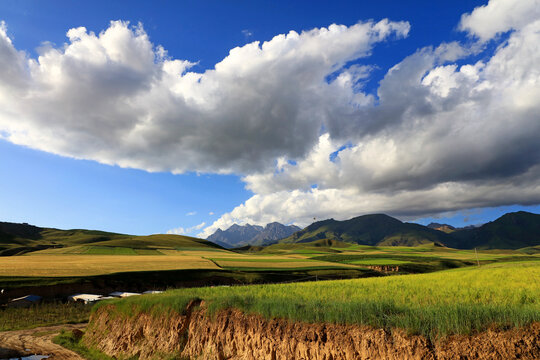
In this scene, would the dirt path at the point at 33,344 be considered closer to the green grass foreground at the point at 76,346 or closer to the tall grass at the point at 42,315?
the green grass foreground at the point at 76,346

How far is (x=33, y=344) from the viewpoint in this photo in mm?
26266

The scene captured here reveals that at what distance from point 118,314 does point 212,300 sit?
36.5 ft

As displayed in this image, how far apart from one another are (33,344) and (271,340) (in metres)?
24.3

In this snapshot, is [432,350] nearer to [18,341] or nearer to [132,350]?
[132,350]

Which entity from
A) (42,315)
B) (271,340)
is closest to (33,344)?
(42,315)

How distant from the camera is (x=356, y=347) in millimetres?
12266

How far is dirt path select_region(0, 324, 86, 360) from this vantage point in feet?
76.4

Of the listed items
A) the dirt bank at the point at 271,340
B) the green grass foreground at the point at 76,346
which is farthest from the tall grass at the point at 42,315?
the dirt bank at the point at 271,340

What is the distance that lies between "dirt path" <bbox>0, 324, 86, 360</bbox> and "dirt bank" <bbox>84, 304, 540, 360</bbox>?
2.49 m

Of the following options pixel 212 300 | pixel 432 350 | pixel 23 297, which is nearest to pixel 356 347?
pixel 432 350

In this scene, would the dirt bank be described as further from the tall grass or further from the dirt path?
the tall grass

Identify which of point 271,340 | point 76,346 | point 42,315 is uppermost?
point 271,340

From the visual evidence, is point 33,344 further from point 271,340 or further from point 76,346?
point 271,340

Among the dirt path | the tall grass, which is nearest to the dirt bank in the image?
the dirt path
